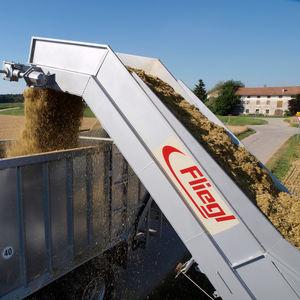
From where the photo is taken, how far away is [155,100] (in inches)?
88.4

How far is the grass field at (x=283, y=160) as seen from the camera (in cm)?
1099

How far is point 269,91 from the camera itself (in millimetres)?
64125

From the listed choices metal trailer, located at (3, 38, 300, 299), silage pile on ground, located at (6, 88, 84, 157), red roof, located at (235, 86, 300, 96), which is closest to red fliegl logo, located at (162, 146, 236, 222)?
metal trailer, located at (3, 38, 300, 299)

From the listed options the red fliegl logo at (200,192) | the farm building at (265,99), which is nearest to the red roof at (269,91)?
the farm building at (265,99)

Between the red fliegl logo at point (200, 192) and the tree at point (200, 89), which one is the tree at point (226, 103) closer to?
the tree at point (200, 89)

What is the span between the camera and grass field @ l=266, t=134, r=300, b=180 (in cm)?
1099

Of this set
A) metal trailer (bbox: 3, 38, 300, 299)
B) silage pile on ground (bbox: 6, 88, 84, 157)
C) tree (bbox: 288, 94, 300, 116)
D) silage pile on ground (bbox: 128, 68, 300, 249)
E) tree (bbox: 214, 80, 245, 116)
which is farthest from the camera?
tree (bbox: 214, 80, 245, 116)

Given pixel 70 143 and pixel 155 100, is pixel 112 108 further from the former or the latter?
pixel 70 143

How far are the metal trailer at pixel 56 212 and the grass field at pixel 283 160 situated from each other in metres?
8.59

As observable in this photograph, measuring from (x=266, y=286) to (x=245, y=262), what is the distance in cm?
20

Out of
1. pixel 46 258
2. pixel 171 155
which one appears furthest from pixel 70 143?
pixel 171 155

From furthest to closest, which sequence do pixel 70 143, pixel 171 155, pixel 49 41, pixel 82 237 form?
pixel 70 143, pixel 82 237, pixel 49 41, pixel 171 155

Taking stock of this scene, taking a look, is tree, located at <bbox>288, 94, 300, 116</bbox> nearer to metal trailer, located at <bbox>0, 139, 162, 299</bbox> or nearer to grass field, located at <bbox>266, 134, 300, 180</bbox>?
grass field, located at <bbox>266, 134, 300, 180</bbox>

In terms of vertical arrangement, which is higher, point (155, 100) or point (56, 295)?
point (155, 100)
